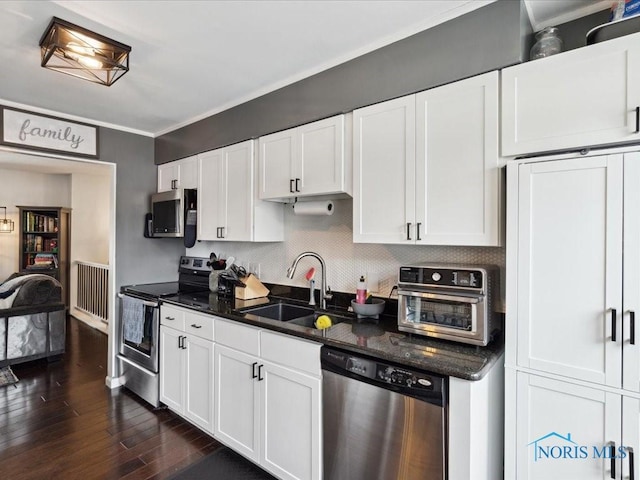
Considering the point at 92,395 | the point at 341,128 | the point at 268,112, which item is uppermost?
the point at 268,112

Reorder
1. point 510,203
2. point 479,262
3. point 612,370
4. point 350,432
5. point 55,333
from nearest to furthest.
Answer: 1. point 612,370
2. point 510,203
3. point 350,432
4. point 479,262
5. point 55,333

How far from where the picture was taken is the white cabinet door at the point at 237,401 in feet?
6.95

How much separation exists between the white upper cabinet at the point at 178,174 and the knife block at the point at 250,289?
1.05 m

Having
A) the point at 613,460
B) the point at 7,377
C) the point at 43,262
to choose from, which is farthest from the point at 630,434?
the point at 43,262

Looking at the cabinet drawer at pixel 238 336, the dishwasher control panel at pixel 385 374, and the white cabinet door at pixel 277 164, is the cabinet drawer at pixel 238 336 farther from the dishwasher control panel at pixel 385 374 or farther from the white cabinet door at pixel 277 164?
Result: the white cabinet door at pixel 277 164

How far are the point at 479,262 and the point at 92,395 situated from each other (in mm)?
3447

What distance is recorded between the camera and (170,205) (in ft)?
11.0

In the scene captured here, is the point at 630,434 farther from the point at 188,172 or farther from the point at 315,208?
the point at 188,172

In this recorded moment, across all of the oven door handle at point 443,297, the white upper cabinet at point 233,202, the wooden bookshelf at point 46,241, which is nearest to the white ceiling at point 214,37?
the white upper cabinet at point 233,202

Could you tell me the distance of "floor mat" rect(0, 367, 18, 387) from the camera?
344 centimetres

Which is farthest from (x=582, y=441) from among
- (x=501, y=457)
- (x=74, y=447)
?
(x=74, y=447)

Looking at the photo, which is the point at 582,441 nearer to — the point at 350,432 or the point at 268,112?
the point at 350,432

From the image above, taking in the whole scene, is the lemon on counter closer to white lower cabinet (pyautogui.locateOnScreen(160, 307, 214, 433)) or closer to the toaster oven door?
the toaster oven door

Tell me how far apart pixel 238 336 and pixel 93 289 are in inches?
185
